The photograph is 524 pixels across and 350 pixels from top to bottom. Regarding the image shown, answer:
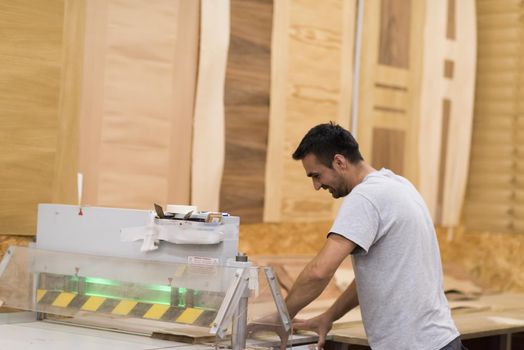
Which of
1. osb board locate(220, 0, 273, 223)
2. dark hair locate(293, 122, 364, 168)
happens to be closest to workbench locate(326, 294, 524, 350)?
dark hair locate(293, 122, 364, 168)

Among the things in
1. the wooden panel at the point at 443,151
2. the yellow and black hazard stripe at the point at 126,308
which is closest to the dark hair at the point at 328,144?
the yellow and black hazard stripe at the point at 126,308

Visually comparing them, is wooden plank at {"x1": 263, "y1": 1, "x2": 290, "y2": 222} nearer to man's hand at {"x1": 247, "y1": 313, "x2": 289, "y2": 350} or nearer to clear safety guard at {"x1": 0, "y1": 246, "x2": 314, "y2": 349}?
clear safety guard at {"x1": 0, "y1": 246, "x2": 314, "y2": 349}

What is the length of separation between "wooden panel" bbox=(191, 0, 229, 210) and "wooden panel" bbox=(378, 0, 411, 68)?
51.0 inches

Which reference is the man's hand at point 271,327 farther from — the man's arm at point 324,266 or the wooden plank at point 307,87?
the wooden plank at point 307,87

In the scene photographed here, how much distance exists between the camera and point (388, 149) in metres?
5.50

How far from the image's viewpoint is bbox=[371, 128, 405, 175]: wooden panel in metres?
5.41

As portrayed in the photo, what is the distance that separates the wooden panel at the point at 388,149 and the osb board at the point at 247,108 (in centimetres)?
93

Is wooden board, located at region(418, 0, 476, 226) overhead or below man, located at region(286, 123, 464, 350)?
overhead

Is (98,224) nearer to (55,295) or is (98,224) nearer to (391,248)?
(55,295)

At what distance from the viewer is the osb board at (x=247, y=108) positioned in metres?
4.56

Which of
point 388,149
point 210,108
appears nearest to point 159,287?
point 210,108

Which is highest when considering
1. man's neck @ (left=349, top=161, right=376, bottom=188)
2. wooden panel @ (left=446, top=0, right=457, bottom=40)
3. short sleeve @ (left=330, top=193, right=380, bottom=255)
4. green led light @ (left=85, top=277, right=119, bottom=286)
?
wooden panel @ (left=446, top=0, right=457, bottom=40)

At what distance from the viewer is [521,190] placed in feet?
19.5

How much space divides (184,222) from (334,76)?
91.6 inches
